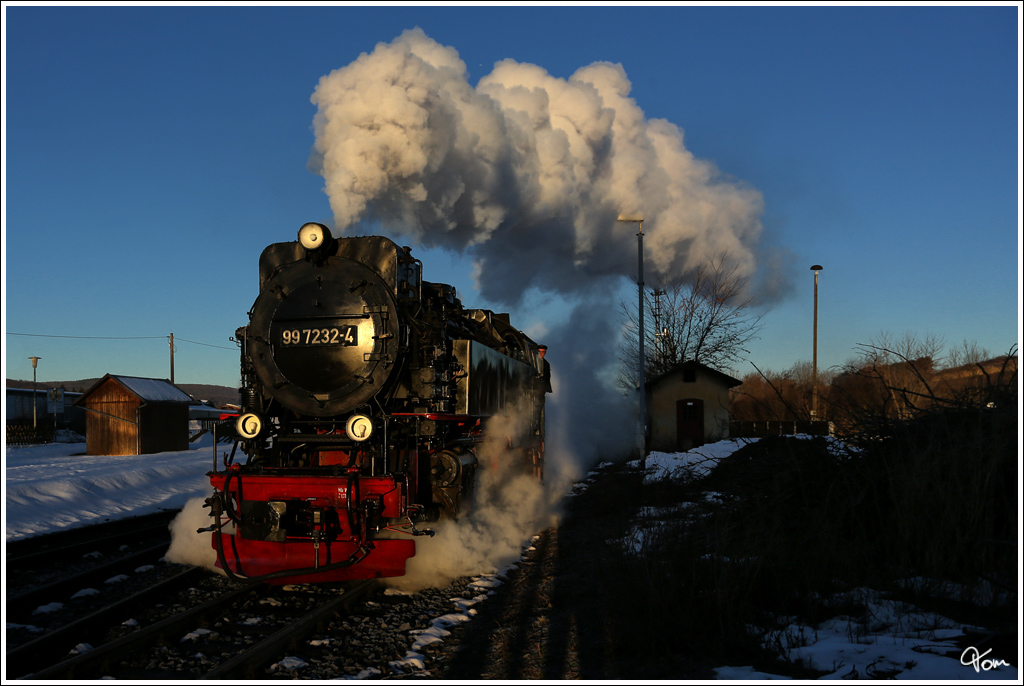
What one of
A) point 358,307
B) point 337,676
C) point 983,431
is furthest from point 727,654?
point 358,307

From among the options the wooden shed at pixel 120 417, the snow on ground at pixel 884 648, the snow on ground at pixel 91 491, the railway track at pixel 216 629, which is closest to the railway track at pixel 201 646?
the railway track at pixel 216 629

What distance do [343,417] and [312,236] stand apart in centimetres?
185

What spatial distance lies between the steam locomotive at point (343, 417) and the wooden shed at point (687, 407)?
56.7 feet

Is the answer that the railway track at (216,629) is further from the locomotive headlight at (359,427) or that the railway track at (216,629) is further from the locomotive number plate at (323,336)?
the locomotive number plate at (323,336)

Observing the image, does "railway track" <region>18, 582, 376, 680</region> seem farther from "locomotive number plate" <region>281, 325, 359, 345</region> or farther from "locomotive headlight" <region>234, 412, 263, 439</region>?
"locomotive number plate" <region>281, 325, 359, 345</region>

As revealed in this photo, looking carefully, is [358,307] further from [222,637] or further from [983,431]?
[983,431]

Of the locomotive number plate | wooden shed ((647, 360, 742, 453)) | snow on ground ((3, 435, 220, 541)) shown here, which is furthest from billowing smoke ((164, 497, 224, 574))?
wooden shed ((647, 360, 742, 453))

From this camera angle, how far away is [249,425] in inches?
263

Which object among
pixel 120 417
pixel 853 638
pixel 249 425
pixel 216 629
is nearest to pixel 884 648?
pixel 853 638

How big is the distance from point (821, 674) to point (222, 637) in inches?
157

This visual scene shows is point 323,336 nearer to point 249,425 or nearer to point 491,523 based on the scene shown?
point 249,425

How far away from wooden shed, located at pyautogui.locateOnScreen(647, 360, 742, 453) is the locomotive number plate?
1820cm

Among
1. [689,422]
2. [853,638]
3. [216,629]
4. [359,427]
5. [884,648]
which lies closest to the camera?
[884,648]

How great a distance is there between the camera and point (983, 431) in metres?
5.91
